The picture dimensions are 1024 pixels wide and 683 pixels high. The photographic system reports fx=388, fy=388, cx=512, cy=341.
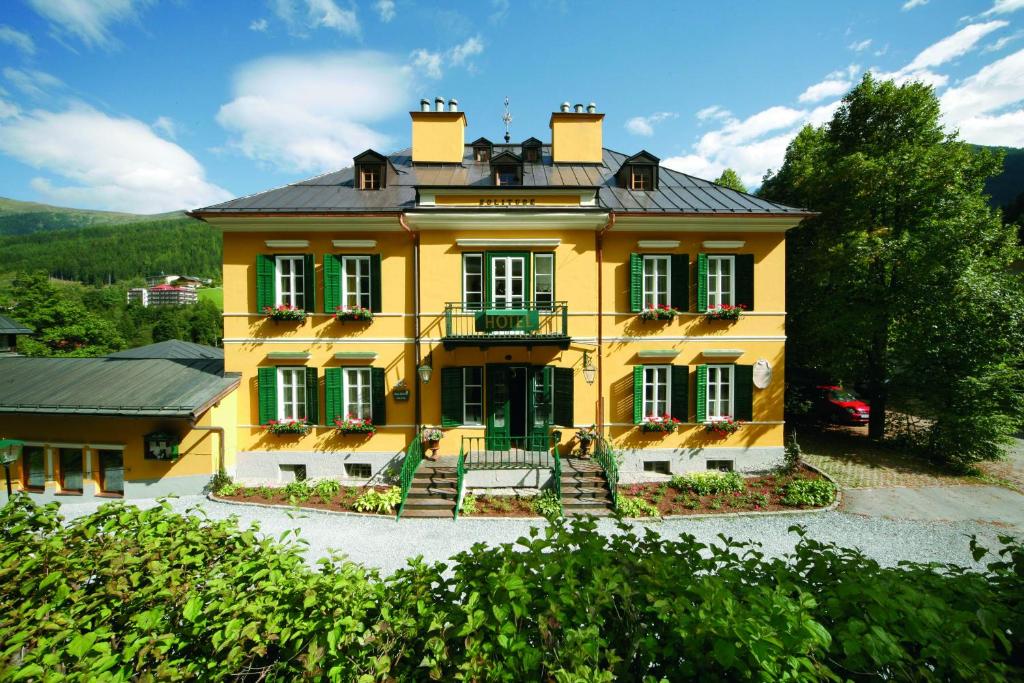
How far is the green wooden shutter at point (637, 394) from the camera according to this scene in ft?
41.7

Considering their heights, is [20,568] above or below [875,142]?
below

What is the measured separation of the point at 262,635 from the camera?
2.80 meters

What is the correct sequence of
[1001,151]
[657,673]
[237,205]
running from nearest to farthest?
1. [657,673]
2. [237,205]
3. [1001,151]

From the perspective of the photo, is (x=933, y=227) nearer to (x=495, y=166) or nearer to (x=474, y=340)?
(x=495, y=166)

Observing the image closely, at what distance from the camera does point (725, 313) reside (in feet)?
42.0

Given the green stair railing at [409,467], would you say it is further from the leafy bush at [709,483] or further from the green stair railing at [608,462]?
the leafy bush at [709,483]

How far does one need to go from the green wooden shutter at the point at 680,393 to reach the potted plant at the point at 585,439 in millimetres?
2851

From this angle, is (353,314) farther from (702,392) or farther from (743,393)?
(743,393)

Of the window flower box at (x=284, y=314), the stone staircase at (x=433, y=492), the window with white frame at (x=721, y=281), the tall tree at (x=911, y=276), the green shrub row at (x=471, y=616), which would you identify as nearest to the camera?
the green shrub row at (x=471, y=616)

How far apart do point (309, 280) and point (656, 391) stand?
475 inches

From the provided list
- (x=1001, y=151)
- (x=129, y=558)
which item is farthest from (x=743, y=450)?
(x=1001, y=151)

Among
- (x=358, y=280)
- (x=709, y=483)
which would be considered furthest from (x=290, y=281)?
(x=709, y=483)

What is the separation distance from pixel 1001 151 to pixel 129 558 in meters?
26.8

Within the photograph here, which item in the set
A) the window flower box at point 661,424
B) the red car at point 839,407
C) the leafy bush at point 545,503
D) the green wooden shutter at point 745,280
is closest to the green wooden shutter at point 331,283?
the leafy bush at point 545,503
